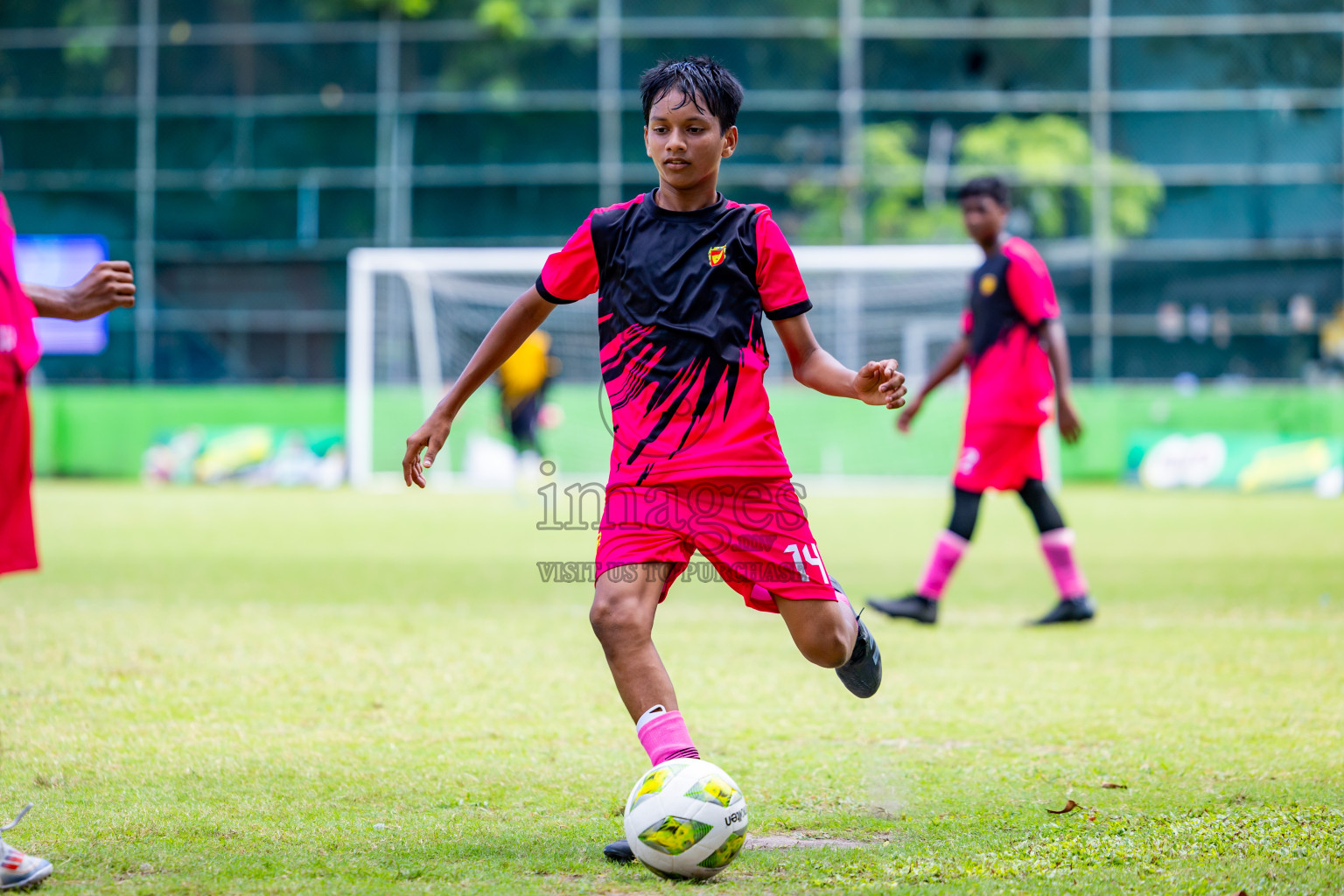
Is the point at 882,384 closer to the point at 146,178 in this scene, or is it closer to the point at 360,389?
the point at 360,389

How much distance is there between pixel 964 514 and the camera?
6680 mm

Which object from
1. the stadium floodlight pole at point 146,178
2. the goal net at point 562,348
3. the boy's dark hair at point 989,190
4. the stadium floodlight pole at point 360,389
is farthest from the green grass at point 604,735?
the stadium floodlight pole at point 146,178

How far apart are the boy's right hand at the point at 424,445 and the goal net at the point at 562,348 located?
16.0m

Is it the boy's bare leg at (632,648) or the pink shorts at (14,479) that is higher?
the pink shorts at (14,479)

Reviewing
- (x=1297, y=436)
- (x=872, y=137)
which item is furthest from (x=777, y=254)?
(x=872, y=137)

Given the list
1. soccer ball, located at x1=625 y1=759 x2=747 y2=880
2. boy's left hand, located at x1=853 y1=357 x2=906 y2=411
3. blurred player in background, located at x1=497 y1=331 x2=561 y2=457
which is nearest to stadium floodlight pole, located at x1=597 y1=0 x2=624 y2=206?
blurred player in background, located at x1=497 y1=331 x2=561 y2=457

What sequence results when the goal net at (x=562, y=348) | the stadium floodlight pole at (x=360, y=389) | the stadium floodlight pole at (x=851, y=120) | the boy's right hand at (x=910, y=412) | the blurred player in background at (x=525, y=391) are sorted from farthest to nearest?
the stadium floodlight pole at (x=851, y=120)
the goal net at (x=562, y=348)
the stadium floodlight pole at (x=360, y=389)
the blurred player in background at (x=525, y=391)
the boy's right hand at (x=910, y=412)

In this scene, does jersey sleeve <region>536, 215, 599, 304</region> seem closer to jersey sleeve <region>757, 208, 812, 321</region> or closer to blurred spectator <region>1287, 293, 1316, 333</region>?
jersey sleeve <region>757, 208, 812, 321</region>

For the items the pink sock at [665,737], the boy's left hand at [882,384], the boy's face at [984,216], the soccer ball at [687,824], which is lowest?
the soccer ball at [687,824]

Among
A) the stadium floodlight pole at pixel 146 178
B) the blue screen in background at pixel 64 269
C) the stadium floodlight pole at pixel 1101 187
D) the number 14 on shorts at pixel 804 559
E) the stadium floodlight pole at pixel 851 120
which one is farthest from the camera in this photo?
the stadium floodlight pole at pixel 146 178

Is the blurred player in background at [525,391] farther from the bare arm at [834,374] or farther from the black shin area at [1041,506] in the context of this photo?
the bare arm at [834,374]

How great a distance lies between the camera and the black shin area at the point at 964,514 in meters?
6.64

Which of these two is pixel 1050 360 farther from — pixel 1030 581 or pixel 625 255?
pixel 625 255

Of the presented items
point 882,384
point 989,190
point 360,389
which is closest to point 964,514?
point 989,190
